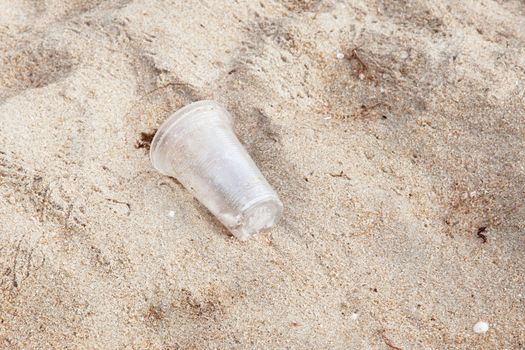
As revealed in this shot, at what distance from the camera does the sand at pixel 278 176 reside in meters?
1.74

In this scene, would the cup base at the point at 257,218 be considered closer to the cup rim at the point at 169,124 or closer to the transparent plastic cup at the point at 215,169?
the transparent plastic cup at the point at 215,169

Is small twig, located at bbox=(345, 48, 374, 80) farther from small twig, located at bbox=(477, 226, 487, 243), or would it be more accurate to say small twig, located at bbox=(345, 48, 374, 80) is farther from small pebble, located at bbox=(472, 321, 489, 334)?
small pebble, located at bbox=(472, 321, 489, 334)

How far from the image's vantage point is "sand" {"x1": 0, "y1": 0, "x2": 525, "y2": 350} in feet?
5.70

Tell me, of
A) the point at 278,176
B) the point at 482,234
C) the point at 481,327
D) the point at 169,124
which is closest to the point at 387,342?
the point at 481,327

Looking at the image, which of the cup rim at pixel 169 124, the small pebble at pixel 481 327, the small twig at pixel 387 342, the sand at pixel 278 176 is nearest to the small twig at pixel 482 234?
the sand at pixel 278 176

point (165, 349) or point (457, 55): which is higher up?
point (457, 55)

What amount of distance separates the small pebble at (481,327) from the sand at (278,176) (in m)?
0.01

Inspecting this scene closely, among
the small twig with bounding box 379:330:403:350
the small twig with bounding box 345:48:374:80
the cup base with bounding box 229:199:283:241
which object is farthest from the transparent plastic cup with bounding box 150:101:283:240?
the small twig with bounding box 345:48:374:80

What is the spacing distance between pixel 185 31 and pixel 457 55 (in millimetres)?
1007

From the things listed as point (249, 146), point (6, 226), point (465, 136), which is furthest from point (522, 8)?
point (6, 226)

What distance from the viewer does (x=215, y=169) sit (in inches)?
72.6

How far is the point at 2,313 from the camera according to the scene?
169cm

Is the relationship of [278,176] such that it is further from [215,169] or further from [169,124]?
[169,124]

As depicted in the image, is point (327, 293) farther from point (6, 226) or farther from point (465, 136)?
point (6, 226)
